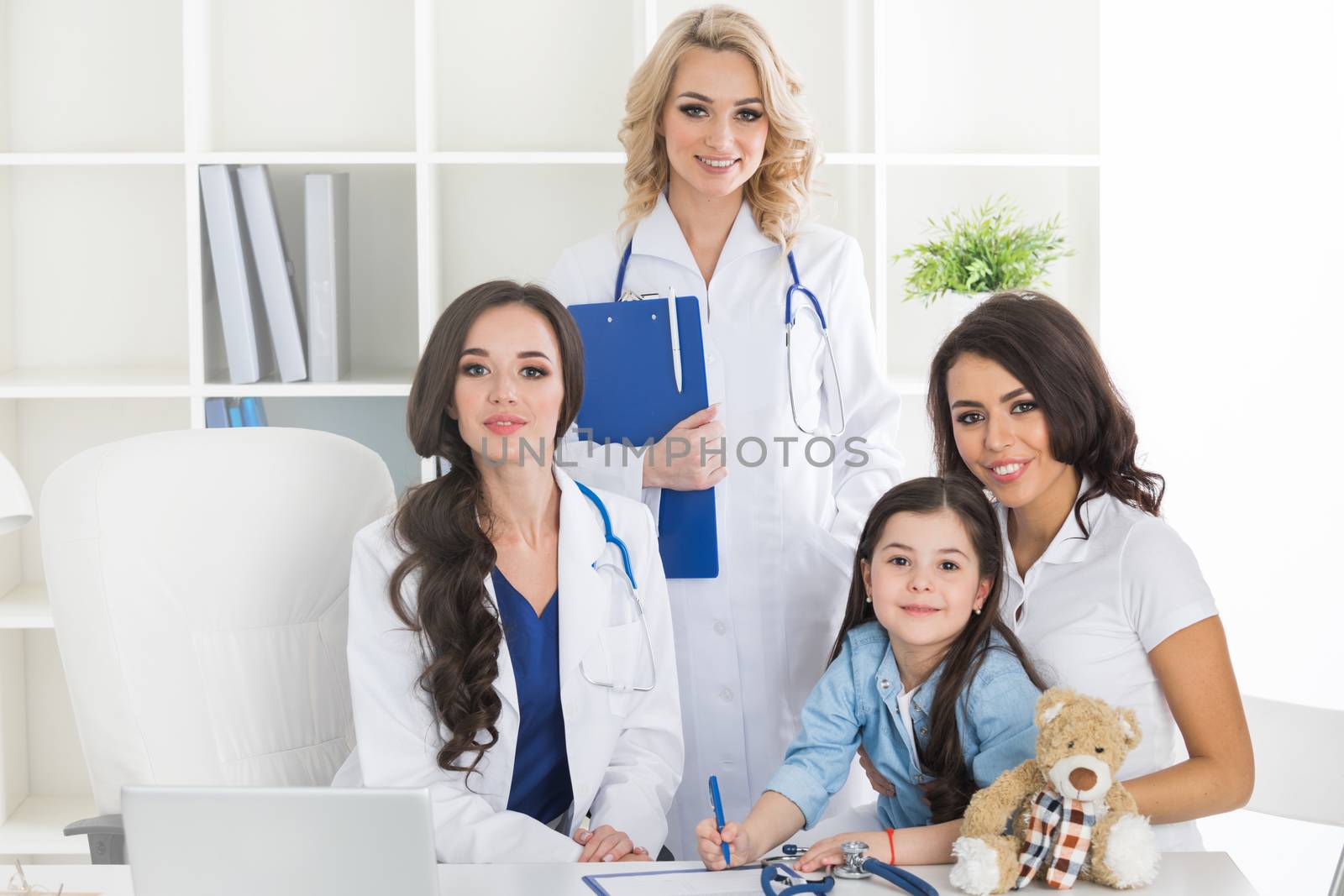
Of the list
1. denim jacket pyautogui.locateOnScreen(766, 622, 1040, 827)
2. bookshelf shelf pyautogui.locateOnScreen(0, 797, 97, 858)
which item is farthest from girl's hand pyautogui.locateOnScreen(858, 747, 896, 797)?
bookshelf shelf pyautogui.locateOnScreen(0, 797, 97, 858)

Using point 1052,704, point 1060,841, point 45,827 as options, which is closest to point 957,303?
point 1052,704

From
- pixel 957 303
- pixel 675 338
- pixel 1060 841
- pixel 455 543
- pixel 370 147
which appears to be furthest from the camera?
pixel 370 147

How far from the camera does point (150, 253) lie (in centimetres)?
262

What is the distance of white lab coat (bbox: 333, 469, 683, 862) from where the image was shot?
4.66ft

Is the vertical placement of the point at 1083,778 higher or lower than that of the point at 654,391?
lower

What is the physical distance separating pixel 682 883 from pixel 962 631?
1.61 ft

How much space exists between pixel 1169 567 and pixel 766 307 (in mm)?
721

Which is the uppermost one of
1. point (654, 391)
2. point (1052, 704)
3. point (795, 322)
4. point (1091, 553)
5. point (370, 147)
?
point (370, 147)

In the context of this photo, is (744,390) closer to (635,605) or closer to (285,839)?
(635,605)

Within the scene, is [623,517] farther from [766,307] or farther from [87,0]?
[87,0]

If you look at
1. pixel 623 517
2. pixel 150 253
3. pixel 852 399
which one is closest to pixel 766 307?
pixel 852 399

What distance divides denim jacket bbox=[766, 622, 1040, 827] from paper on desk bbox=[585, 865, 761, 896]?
227 millimetres

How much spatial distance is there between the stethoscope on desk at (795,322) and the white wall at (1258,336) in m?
0.91

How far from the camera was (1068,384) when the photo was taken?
57.2 inches
